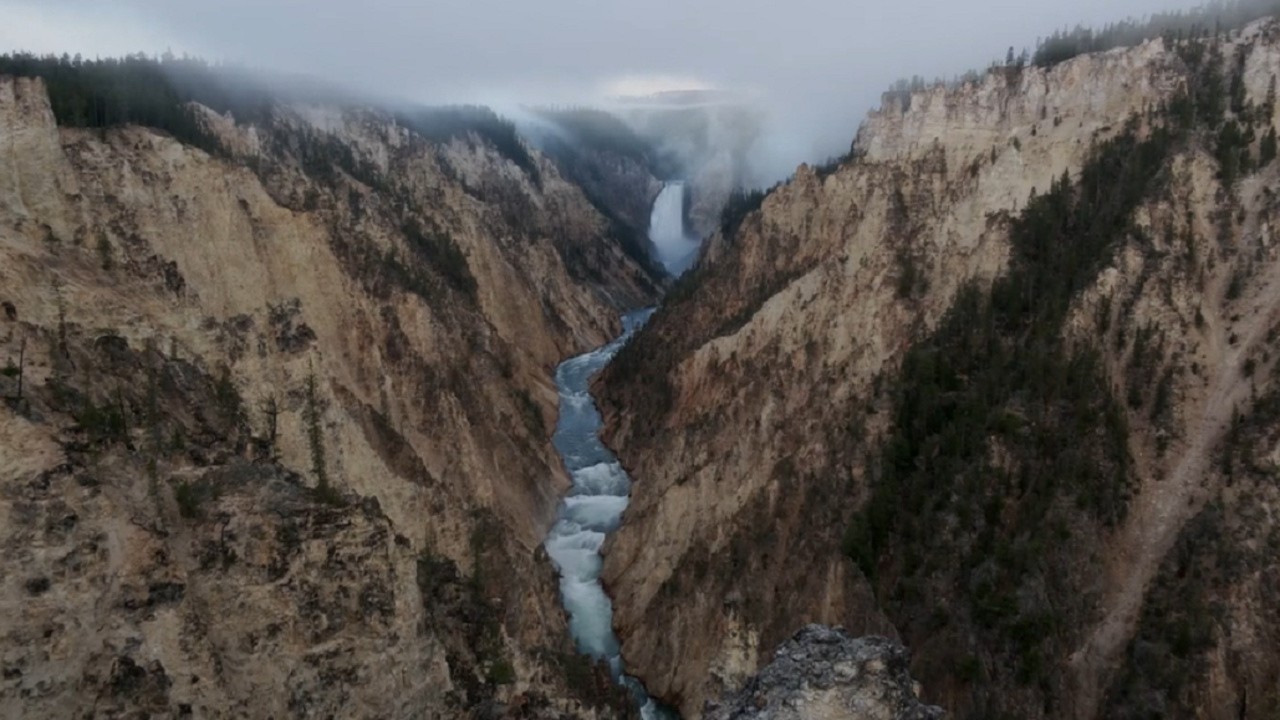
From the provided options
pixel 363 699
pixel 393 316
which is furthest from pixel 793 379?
pixel 363 699

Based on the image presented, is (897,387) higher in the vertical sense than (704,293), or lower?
higher

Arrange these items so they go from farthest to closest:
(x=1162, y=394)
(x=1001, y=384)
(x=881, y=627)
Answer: (x=1001, y=384)
(x=1162, y=394)
(x=881, y=627)

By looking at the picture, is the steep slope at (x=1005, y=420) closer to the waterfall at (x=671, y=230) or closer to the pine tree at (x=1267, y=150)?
the pine tree at (x=1267, y=150)

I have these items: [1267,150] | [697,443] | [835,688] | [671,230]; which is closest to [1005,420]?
[697,443]

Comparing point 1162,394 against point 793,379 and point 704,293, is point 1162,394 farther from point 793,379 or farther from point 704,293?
point 704,293

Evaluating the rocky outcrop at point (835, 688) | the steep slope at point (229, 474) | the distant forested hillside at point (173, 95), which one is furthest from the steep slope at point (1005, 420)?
the distant forested hillside at point (173, 95)

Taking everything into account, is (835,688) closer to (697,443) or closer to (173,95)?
(697,443)

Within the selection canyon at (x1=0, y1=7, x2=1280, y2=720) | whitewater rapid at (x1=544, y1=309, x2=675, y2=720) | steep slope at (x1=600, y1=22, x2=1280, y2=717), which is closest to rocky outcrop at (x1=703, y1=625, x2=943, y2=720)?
canyon at (x1=0, y1=7, x2=1280, y2=720)
